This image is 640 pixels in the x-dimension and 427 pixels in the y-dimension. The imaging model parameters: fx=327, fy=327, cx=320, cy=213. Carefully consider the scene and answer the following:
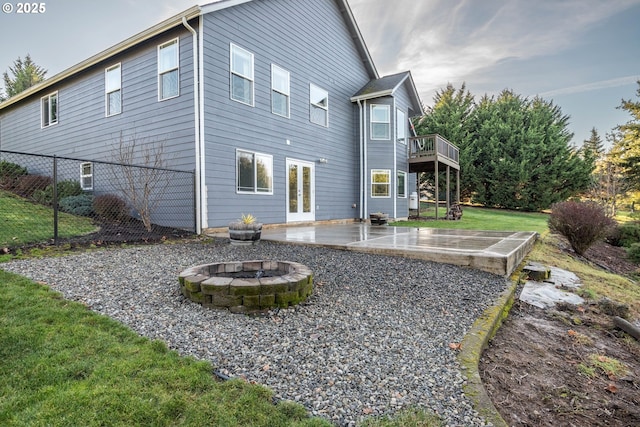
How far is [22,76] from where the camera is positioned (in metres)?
29.0

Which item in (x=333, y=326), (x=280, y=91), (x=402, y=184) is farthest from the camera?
(x=402, y=184)

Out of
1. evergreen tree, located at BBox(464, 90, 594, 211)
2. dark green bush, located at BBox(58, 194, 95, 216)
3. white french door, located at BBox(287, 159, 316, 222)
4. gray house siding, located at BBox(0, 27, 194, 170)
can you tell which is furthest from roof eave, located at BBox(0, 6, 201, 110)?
evergreen tree, located at BBox(464, 90, 594, 211)

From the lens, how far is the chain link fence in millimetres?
6543

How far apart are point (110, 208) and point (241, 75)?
4.97m

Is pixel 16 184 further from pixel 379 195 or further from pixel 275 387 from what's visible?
pixel 275 387

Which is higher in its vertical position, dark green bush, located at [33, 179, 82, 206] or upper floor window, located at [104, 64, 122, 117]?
upper floor window, located at [104, 64, 122, 117]

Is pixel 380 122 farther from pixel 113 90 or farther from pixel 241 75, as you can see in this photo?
pixel 113 90

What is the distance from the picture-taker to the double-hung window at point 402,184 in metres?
14.4

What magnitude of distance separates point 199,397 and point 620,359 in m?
3.56

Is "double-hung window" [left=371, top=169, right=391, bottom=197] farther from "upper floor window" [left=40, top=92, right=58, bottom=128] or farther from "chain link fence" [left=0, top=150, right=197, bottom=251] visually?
"upper floor window" [left=40, top=92, right=58, bottom=128]

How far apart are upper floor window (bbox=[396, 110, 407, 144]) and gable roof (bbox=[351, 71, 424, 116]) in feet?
3.92

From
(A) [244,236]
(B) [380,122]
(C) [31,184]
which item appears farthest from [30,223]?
(B) [380,122]

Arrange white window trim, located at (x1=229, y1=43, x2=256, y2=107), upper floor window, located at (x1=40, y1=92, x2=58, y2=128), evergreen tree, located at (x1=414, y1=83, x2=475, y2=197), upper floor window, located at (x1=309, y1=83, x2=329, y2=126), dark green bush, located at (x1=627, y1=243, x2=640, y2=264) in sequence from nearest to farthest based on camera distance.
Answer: white window trim, located at (x1=229, y1=43, x2=256, y2=107) → dark green bush, located at (x1=627, y1=243, x2=640, y2=264) → upper floor window, located at (x1=309, y1=83, x2=329, y2=126) → upper floor window, located at (x1=40, y1=92, x2=58, y2=128) → evergreen tree, located at (x1=414, y1=83, x2=475, y2=197)

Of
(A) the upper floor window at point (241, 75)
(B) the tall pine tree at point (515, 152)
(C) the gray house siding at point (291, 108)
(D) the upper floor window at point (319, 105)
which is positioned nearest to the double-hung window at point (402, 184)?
(C) the gray house siding at point (291, 108)
